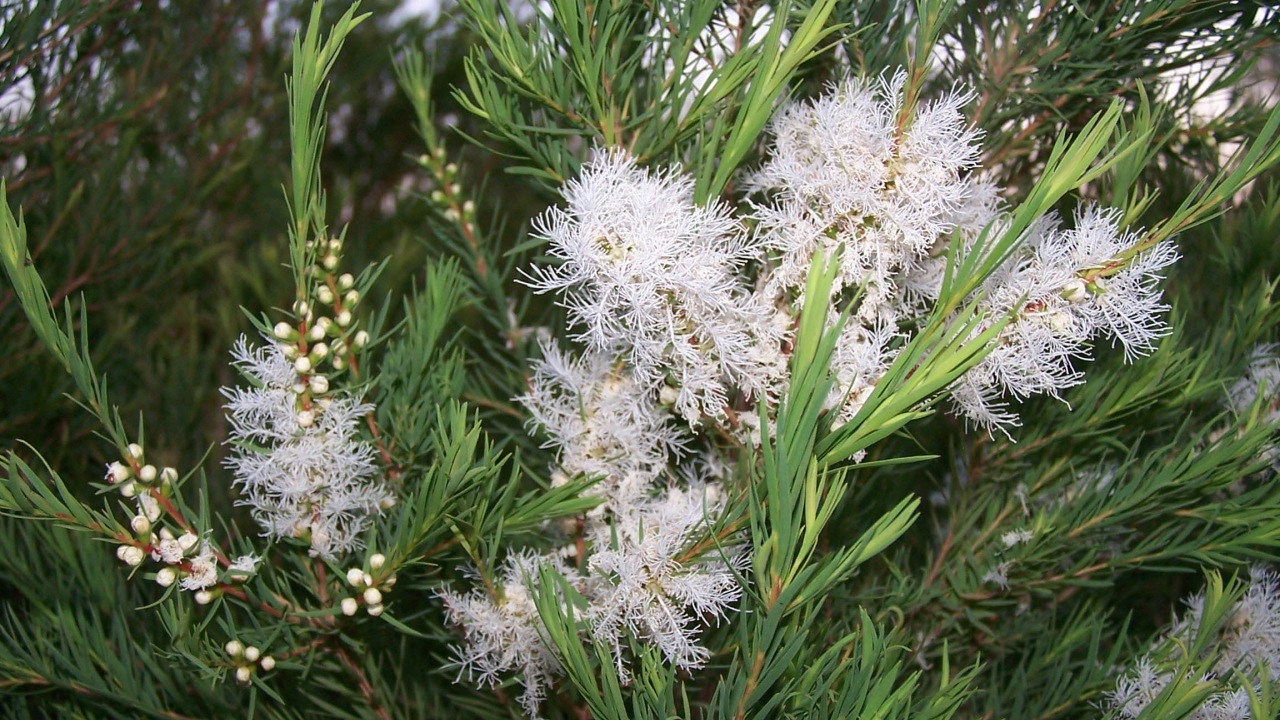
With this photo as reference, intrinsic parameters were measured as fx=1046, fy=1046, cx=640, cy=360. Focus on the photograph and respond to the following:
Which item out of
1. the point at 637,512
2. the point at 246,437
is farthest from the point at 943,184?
the point at 246,437

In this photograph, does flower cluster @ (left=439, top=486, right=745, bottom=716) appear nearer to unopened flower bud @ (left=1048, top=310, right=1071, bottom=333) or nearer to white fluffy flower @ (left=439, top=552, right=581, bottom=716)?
white fluffy flower @ (left=439, top=552, right=581, bottom=716)

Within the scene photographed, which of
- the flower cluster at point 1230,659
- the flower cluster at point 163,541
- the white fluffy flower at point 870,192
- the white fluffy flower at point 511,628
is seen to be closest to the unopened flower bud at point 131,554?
the flower cluster at point 163,541

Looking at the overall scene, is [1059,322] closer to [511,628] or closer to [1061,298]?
[1061,298]

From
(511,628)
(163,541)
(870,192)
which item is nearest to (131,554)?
(163,541)

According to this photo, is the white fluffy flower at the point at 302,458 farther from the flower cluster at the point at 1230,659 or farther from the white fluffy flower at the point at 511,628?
the flower cluster at the point at 1230,659

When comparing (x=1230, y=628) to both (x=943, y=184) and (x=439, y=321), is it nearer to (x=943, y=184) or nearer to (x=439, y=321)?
(x=943, y=184)

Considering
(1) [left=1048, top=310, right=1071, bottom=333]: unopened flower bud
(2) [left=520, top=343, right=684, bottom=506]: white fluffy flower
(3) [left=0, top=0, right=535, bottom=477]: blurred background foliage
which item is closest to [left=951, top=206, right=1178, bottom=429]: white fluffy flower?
(1) [left=1048, top=310, right=1071, bottom=333]: unopened flower bud
